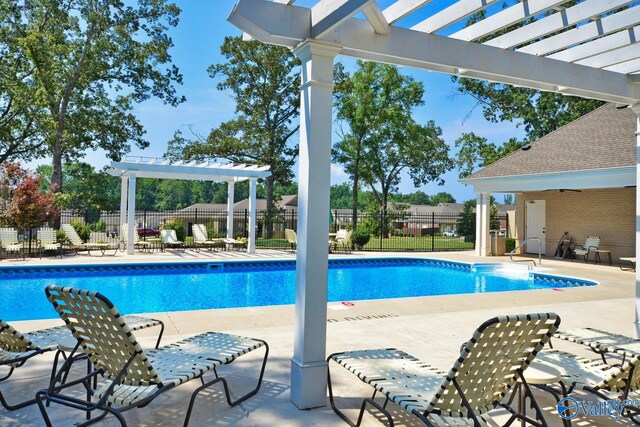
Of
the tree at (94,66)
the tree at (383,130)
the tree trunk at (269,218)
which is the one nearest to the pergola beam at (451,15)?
the tree at (94,66)

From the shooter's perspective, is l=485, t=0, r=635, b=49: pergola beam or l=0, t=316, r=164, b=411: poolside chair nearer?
l=0, t=316, r=164, b=411: poolside chair

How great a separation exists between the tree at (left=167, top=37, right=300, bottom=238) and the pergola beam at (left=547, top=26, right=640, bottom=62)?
2757 centimetres

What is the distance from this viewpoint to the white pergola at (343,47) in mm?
3471

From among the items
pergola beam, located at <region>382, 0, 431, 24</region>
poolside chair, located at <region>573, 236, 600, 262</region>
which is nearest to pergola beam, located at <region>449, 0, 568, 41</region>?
pergola beam, located at <region>382, 0, 431, 24</region>

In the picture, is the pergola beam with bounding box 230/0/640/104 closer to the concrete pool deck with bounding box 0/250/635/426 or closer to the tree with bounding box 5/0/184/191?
the concrete pool deck with bounding box 0/250/635/426

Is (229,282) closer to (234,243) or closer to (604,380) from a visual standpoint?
(234,243)

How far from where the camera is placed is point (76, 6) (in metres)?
25.6

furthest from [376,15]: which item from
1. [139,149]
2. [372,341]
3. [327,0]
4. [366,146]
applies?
[366,146]

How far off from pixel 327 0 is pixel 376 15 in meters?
0.49

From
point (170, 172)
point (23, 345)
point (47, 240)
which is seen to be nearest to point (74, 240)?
point (47, 240)

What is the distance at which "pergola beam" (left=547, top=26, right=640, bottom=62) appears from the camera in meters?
4.18

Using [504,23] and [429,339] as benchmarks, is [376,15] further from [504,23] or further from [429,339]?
[429,339]

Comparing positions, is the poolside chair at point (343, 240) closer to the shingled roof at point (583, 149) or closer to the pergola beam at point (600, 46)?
the shingled roof at point (583, 149)

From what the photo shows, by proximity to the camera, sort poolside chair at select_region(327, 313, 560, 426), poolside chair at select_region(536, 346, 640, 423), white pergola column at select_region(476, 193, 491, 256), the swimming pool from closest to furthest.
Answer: poolside chair at select_region(327, 313, 560, 426) < poolside chair at select_region(536, 346, 640, 423) < the swimming pool < white pergola column at select_region(476, 193, 491, 256)
